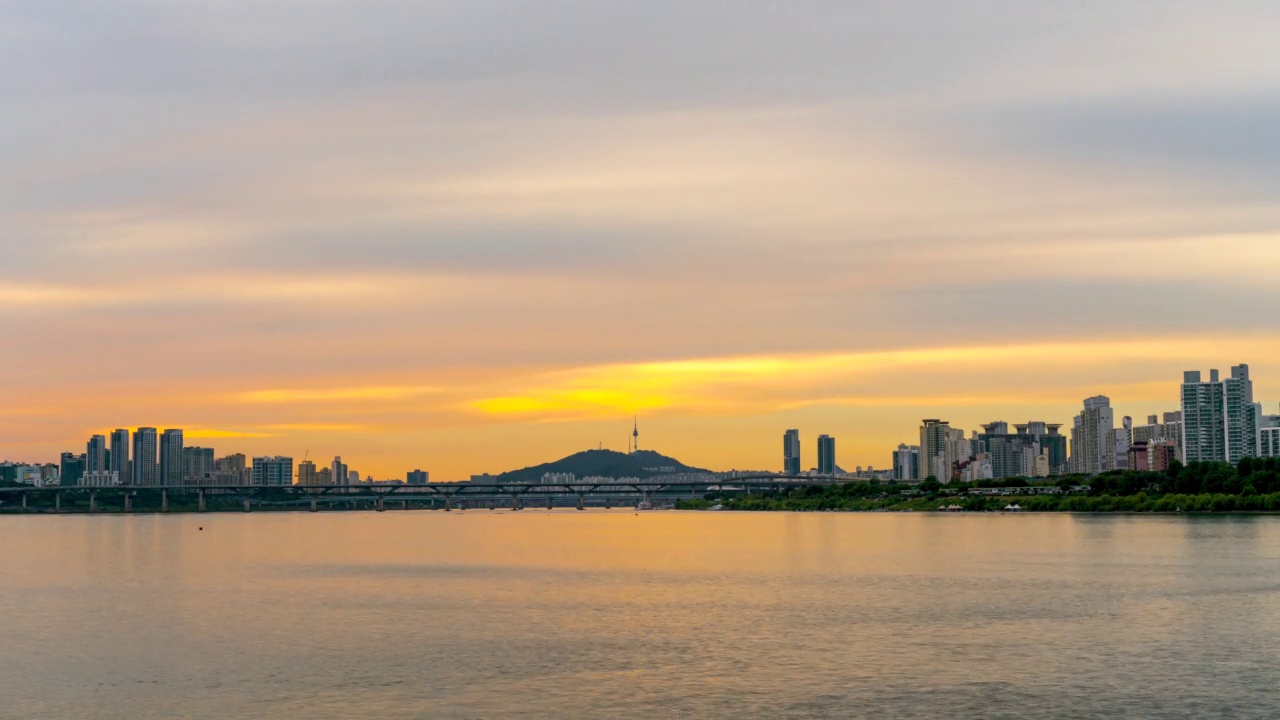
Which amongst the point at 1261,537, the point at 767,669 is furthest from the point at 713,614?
the point at 1261,537

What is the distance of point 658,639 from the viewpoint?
230 ft

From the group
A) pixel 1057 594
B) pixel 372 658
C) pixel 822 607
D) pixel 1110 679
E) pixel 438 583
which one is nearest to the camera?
pixel 1110 679

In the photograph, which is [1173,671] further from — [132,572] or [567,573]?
[132,572]

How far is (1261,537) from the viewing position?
163 metres

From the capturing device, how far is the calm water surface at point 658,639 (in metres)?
52.4

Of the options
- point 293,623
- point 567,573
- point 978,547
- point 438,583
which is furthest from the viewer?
point 978,547

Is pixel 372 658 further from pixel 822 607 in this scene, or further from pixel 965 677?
pixel 822 607

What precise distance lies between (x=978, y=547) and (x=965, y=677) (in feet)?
332

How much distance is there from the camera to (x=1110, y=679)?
56.0 m

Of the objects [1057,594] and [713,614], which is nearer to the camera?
[713,614]

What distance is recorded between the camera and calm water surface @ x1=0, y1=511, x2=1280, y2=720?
52.4 meters

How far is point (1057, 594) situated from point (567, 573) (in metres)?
46.6

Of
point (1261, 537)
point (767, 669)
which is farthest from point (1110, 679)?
point (1261, 537)

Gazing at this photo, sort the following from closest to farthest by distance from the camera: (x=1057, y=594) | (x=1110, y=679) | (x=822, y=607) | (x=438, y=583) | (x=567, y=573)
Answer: (x=1110, y=679), (x=822, y=607), (x=1057, y=594), (x=438, y=583), (x=567, y=573)
